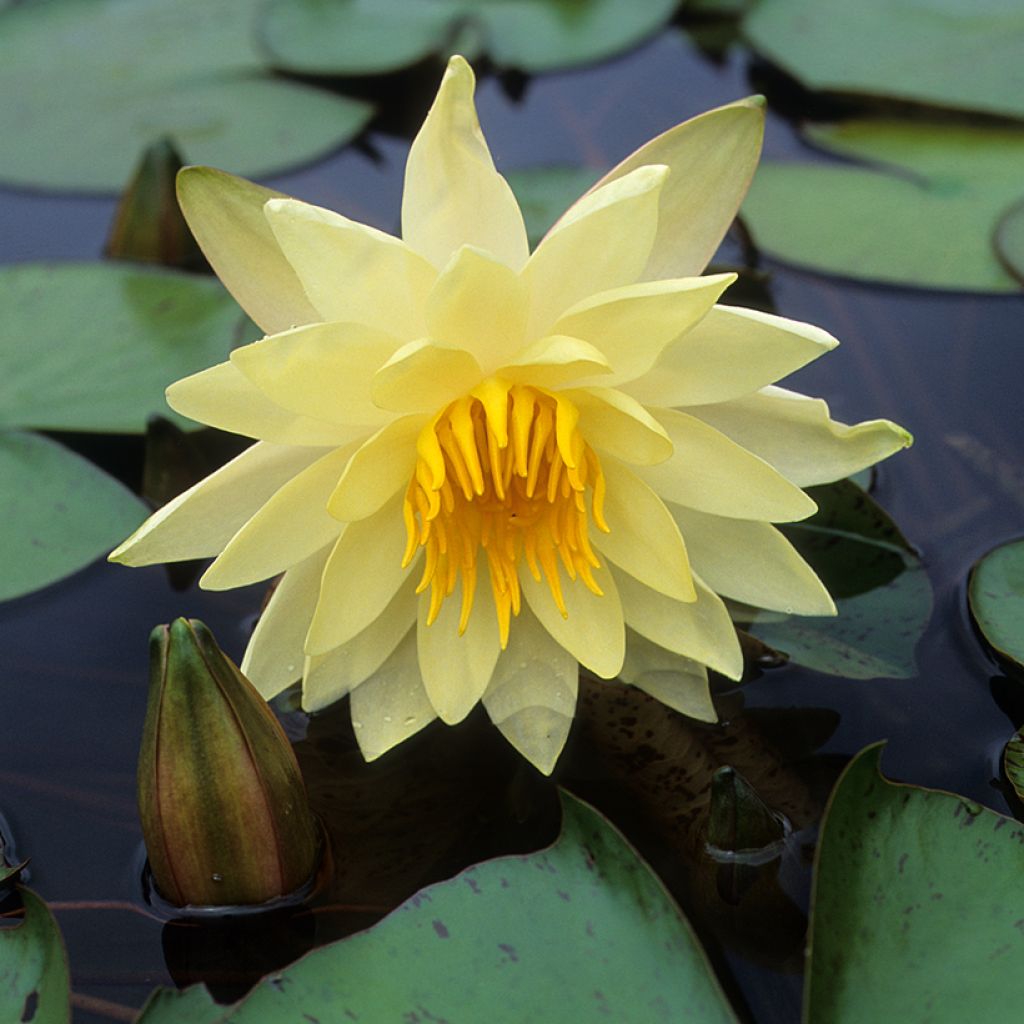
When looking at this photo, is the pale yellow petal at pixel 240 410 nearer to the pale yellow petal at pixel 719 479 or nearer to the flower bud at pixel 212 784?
the flower bud at pixel 212 784

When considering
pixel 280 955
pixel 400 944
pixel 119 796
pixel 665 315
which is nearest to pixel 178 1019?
pixel 280 955

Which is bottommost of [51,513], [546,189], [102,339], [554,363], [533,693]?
[51,513]

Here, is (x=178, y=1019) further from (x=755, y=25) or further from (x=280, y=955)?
(x=755, y=25)

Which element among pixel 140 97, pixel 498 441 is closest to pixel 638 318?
pixel 498 441

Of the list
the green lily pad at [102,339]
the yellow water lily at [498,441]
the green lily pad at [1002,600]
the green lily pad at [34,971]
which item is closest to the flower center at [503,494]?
the yellow water lily at [498,441]

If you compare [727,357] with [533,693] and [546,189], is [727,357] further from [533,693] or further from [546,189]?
[546,189]

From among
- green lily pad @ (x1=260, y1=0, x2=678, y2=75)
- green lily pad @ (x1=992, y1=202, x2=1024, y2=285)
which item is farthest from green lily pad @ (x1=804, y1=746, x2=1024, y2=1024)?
green lily pad @ (x1=260, y1=0, x2=678, y2=75)
